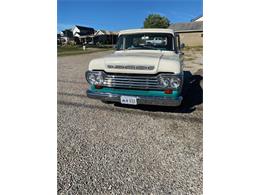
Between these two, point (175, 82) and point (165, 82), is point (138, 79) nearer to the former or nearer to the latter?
point (165, 82)

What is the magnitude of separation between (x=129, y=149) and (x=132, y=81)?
1134 mm

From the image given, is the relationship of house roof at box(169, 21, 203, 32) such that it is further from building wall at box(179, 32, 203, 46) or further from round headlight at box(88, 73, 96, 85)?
round headlight at box(88, 73, 96, 85)

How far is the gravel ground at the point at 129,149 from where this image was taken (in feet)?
6.86

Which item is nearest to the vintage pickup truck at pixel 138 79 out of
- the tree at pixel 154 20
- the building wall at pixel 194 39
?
the tree at pixel 154 20

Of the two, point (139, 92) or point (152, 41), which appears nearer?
point (139, 92)

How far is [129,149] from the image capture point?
2.70 metres

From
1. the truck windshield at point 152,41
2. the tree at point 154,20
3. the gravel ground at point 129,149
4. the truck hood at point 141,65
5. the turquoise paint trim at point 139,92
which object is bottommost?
the gravel ground at point 129,149

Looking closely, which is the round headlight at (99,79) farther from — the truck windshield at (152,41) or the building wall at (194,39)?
the building wall at (194,39)

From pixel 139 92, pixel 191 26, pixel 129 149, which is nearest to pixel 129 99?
pixel 139 92

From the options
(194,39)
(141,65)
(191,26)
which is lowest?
(141,65)

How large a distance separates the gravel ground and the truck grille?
21.3 inches

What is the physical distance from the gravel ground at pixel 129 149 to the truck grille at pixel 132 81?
21.3 inches
